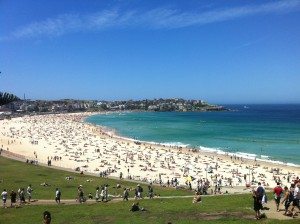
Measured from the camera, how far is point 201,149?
237 ft

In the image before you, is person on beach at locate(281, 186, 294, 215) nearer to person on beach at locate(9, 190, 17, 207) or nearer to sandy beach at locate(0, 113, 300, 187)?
person on beach at locate(9, 190, 17, 207)

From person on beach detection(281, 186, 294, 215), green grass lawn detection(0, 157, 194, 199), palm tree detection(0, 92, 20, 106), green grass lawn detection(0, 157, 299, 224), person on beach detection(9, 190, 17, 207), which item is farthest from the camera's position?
green grass lawn detection(0, 157, 194, 199)

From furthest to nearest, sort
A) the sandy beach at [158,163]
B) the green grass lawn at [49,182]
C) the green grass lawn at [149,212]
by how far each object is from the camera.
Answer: the sandy beach at [158,163] → the green grass lawn at [49,182] → the green grass lawn at [149,212]

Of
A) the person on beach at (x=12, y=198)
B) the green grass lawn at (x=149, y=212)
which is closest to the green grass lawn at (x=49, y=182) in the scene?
the green grass lawn at (x=149, y=212)

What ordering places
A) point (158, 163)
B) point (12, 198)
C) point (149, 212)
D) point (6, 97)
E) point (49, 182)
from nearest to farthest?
1. point (6, 97)
2. point (149, 212)
3. point (12, 198)
4. point (49, 182)
5. point (158, 163)

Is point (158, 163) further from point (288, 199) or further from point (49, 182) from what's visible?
point (288, 199)

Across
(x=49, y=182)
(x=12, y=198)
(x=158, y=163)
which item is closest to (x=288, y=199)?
(x=12, y=198)

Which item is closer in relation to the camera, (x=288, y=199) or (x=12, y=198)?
(x=288, y=199)

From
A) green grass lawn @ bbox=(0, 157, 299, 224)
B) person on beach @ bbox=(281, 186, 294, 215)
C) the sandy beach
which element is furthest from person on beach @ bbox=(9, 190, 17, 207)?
the sandy beach

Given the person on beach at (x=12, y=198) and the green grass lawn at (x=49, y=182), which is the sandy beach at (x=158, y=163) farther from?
the person on beach at (x=12, y=198)

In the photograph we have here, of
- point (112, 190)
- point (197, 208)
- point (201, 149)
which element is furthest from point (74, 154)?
point (197, 208)

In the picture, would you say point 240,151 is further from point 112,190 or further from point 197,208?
point 197,208

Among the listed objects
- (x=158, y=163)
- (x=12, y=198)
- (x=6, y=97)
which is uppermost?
(x=6, y=97)

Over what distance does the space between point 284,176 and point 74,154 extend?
110 ft
